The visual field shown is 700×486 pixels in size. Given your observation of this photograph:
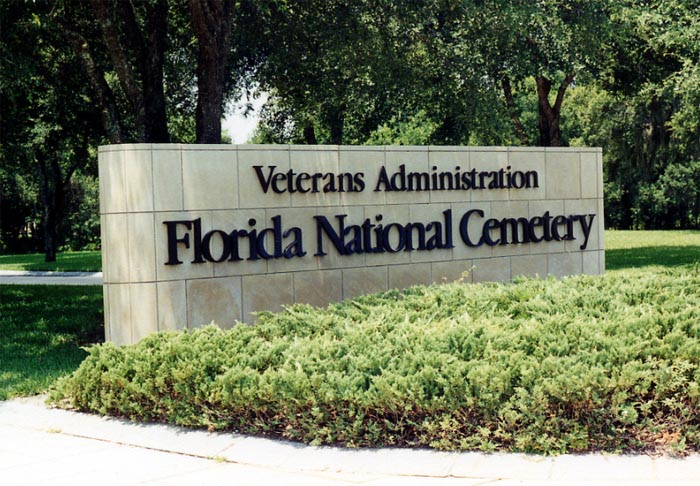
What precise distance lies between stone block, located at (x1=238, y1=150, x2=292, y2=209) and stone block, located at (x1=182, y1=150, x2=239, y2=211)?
95mm

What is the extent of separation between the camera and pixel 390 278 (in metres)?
11.8

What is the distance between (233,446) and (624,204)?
54.2 meters

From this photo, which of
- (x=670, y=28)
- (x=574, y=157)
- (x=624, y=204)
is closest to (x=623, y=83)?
(x=670, y=28)

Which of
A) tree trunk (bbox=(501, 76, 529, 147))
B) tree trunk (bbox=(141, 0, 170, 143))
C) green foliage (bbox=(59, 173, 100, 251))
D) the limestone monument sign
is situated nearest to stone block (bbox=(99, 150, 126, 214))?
the limestone monument sign

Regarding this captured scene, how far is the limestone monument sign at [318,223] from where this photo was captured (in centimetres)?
991

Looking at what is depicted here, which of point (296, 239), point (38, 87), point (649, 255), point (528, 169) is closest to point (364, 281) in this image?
point (296, 239)

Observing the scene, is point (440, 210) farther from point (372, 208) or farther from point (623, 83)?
point (623, 83)

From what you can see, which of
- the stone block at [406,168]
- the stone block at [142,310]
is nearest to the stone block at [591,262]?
the stone block at [406,168]

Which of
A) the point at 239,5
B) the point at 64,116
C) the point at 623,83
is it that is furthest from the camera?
the point at 623,83

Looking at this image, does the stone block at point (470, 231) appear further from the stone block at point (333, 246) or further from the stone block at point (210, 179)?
the stone block at point (210, 179)

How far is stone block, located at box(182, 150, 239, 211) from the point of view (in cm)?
1020

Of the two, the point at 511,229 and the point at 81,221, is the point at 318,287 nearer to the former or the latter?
the point at 511,229

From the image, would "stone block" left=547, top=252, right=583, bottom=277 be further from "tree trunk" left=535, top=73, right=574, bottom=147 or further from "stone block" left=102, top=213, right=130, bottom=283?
"tree trunk" left=535, top=73, right=574, bottom=147

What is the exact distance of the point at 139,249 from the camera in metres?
9.85
